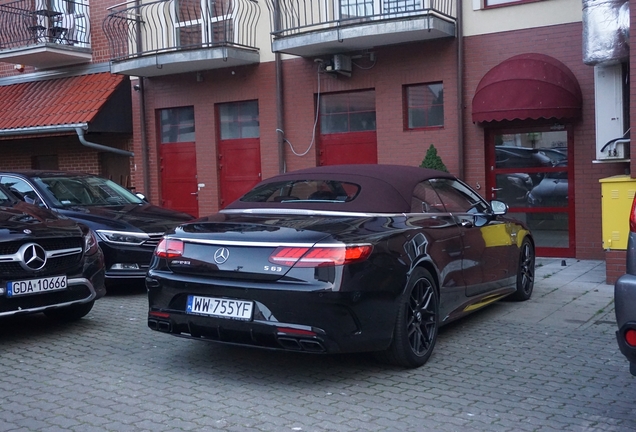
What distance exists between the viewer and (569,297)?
8500mm

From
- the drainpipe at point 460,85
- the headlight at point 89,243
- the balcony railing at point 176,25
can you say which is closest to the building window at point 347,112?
the drainpipe at point 460,85

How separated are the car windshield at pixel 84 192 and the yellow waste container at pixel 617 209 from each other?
6.16m

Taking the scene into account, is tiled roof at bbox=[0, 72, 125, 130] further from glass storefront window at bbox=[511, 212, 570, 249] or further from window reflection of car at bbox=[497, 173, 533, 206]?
glass storefront window at bbox=[511, 212, 570, 249]

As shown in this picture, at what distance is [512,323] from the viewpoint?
7.18m

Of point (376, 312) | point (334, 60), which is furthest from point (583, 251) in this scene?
point (376, 312)

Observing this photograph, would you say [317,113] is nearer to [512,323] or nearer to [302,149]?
[302,149]

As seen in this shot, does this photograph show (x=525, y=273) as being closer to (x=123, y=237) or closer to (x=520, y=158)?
(x=520, y=158)

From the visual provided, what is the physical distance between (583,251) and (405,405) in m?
7.43

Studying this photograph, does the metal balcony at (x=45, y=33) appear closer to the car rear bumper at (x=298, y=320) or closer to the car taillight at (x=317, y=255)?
the car rear bumper at (x=298, y=320)

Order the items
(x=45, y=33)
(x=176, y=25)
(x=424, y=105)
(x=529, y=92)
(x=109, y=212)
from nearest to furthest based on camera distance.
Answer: (x=109, y=212) → (x=529, y=92) → (x=424, y=105) → (x=176, y=25) → (x=45, y=33)

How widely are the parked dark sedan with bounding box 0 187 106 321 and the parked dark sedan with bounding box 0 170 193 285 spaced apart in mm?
1471

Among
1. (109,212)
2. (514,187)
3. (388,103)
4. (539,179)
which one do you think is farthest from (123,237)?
(539,179)

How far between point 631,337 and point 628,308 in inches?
6.1

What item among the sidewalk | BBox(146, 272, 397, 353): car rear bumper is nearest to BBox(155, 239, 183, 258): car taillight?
BBox(146, 272, 397, 353): car rear bumper
